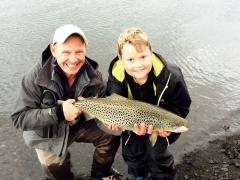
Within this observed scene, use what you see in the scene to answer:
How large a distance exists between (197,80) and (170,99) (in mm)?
3674

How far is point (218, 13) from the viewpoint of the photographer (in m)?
11.2

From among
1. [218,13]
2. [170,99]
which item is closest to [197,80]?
[170,99]

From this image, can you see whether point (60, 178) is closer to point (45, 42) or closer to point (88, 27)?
point (45, 42)

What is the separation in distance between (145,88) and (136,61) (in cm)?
45

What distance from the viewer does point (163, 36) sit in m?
9.34

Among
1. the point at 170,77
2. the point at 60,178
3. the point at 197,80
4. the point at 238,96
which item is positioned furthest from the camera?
the point at 197,80

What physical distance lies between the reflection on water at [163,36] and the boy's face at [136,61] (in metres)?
2.59


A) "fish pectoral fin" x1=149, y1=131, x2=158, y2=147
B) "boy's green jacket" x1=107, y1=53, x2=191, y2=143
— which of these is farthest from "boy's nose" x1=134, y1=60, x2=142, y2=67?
"fish pectoral fin" x1=149, y1=131, x2=158, y2=147

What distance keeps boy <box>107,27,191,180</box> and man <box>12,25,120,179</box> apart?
36 centimetres

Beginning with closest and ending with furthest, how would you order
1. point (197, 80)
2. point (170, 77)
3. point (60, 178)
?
point (170, 77), point (60, 178), point (197, 80)

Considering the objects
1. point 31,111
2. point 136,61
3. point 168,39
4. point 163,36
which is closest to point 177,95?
point 136,61

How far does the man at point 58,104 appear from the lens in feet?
11.5

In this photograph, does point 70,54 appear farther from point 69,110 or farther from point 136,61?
point 136,61

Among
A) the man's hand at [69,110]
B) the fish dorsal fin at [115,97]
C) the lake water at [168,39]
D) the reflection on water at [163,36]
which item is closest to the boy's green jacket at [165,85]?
the fish dorsal fin at [115,97]
